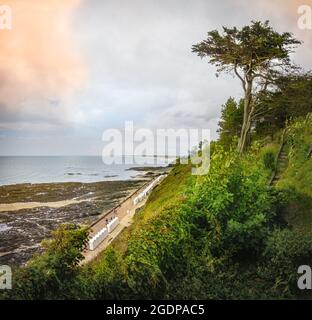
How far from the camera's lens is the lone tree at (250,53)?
8.99 m

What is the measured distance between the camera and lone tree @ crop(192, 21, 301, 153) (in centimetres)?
899

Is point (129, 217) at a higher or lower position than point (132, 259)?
lower

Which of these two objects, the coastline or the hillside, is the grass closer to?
the hillside

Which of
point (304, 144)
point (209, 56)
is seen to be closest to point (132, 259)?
point (304, 144)

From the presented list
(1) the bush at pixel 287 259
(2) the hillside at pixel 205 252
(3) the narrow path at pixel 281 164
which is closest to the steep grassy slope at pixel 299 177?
(2) the hillside at pixel 205 252

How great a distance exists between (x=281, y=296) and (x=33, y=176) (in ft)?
29.1

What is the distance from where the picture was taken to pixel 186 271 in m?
5.30

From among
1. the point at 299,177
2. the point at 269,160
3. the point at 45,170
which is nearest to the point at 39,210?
the point at 45,170

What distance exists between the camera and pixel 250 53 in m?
9.48

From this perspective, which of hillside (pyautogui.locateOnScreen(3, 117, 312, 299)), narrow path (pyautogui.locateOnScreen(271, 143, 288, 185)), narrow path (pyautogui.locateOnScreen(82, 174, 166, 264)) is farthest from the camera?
narrow path (pyautogui.locateOnScreen(82, 174, 166, 264))

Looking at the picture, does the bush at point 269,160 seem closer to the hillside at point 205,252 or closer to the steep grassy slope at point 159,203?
the hillside at point 205,252

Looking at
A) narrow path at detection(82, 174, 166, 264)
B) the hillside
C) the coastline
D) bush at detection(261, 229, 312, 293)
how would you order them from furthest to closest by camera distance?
the coastline
narrow path at detection(82, 174, 166, 264)
bush at detection(261, 229, 312, 293)
the hillside

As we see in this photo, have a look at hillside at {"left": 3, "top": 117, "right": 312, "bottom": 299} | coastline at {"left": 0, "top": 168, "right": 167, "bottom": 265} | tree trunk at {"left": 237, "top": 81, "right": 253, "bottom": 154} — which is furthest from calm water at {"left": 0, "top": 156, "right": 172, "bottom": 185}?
hillside at {"left": 3, "top": 117, "right": 312, "bottom": 299}
